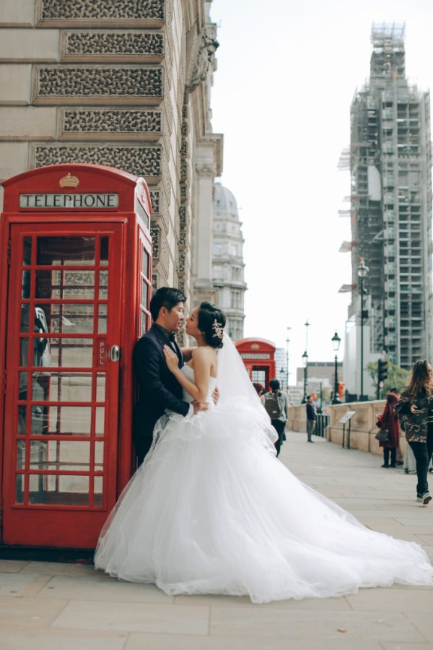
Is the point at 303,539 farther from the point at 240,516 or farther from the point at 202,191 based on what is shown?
the point at 202,191

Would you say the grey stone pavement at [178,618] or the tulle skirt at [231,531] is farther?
the tulle skirt at [231,531]

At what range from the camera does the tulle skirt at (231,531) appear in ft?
16.6

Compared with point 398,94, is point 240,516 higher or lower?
lower

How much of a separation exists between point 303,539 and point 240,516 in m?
0.49

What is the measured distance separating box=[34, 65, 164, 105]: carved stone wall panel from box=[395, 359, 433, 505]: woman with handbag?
191 inches

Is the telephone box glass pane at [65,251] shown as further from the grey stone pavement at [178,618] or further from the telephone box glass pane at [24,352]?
the grey stone pavement at [178,618]

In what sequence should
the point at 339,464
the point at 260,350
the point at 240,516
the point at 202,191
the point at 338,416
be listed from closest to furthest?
the point at 240,516
the point at 339,464
the point at 338,416
the point at 260,350
the point at 202,191

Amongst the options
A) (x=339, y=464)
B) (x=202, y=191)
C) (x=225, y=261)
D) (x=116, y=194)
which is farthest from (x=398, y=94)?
(x=116, y=194)

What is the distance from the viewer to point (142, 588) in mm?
5113

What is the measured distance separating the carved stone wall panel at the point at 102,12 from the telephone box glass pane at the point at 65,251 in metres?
4.94

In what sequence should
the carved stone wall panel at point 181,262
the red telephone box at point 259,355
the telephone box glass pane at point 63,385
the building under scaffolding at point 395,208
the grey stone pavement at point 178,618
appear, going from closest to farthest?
the grey stone pavement at point 178,618, the telephone box glass pane at point 63,385, the carved stone wall panel at point 181,262, the red telephone box at point 259,355, the building under scaffolding at point 395,208

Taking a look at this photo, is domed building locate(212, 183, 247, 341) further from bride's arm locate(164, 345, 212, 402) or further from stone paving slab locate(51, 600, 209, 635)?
stone paving slab locate(51, 600, 209, 635)

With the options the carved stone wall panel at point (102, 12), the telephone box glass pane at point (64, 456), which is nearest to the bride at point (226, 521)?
the telephone box glass pane at point (64, 456)

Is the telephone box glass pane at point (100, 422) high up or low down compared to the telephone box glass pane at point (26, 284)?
down
